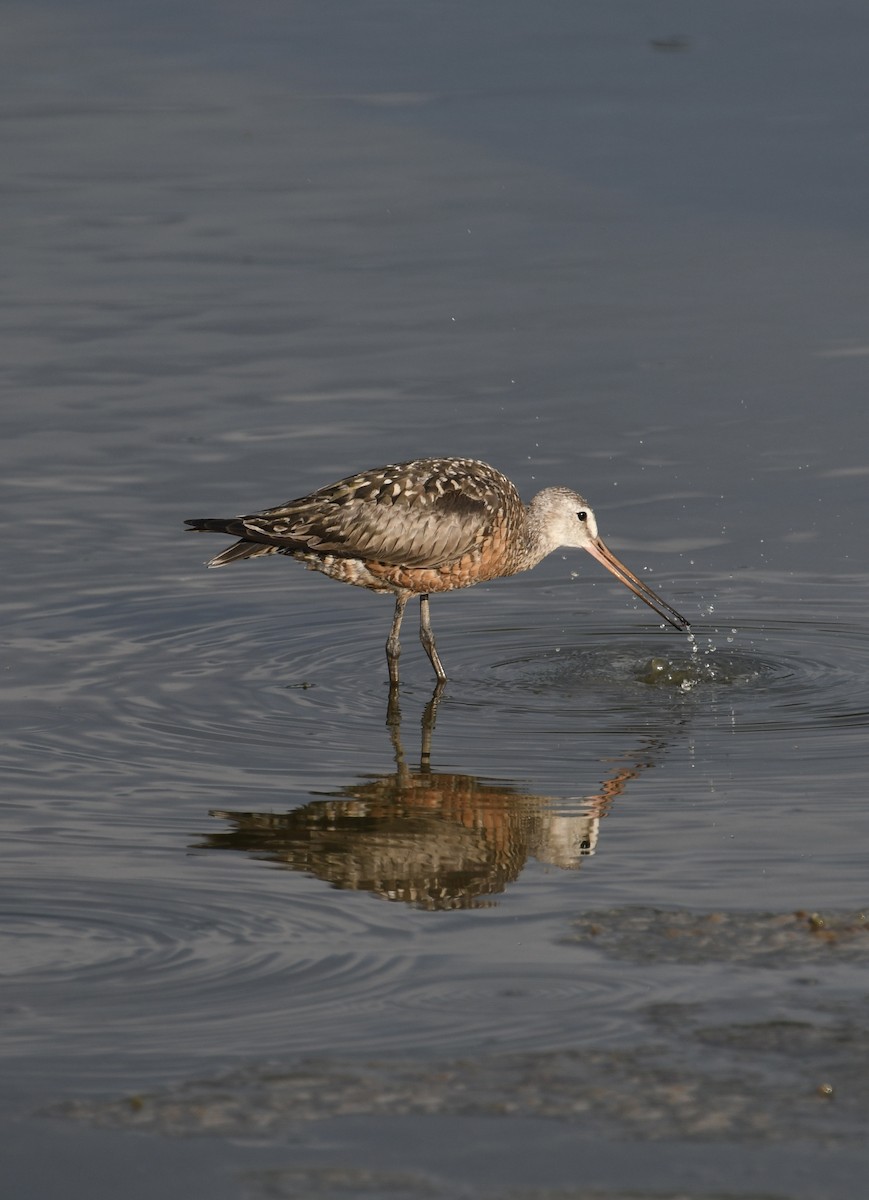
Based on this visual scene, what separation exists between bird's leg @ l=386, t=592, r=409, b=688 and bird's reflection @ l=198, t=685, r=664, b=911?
139cm

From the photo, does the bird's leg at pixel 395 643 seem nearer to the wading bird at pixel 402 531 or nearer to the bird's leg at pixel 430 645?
the wading bird at pixel 402 531

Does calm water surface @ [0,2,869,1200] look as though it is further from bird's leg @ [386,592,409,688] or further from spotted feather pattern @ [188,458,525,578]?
spotted feather pattern @ [188,458,525,578]

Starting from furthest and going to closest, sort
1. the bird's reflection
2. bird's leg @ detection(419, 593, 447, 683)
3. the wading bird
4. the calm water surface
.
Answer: the wading bird, bird's leg @ detection(419, 593, 447, 683), the bird's reflection, the calm water surface

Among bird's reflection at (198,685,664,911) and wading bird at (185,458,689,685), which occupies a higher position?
wading bird at (185,458,689,685)

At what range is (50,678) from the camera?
10164 millimetres

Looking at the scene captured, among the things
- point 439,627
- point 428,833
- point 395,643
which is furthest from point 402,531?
point 428,833

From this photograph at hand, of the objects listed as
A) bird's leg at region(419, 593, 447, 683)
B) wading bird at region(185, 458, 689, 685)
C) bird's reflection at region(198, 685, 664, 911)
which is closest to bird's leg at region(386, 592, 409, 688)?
wading bird at region(185, 458, 689, 685)

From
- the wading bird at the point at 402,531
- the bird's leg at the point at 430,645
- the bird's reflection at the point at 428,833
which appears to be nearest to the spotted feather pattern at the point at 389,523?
the wading bird at the point at 402,531

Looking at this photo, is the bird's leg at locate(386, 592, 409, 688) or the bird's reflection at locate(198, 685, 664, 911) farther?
the bird's leg at locate(386, 592, 409, 688)

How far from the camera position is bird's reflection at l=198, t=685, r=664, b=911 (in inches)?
299

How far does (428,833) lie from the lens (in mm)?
8242

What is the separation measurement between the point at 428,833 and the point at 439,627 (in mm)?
3273

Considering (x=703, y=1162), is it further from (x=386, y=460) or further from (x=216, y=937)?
(x=386, y=460)

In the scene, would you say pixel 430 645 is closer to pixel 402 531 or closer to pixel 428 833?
pixel 402 531
